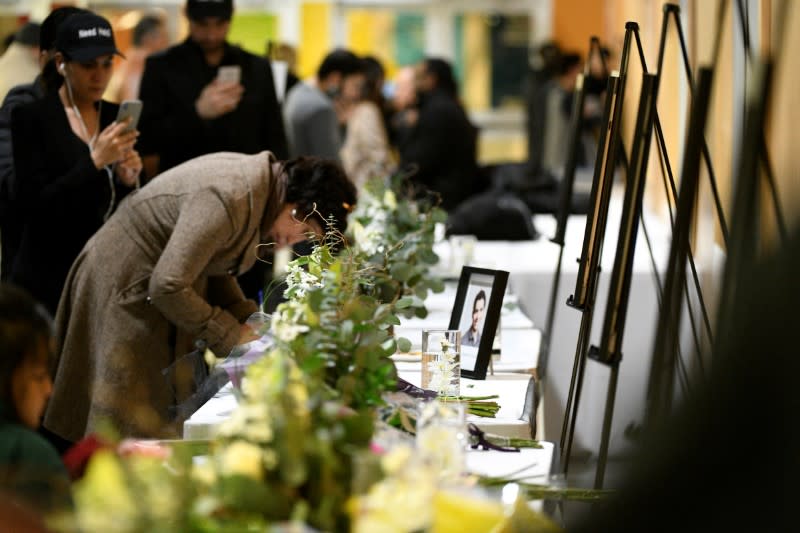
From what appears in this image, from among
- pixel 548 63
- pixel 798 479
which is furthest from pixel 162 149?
pixel 548 63

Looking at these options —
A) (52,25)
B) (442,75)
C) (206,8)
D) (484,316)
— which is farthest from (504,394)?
(442,75)

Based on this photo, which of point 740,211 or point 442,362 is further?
point 442,362

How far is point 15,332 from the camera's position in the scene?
162 centimetres

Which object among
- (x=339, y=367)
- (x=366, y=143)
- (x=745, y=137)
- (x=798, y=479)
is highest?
(x=745, y=137)

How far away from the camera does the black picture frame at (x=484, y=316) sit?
283 centimetres

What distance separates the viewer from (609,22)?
12781mm

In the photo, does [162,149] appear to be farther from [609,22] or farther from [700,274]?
[609,22]

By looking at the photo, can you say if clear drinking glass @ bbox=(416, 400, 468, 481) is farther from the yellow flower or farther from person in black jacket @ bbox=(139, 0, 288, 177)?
person in black jacket @ bbox=(139, 0, 288, 177)

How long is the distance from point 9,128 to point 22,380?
198 centimetres

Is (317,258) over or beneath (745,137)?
beneath

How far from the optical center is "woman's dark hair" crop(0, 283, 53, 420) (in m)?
1.61

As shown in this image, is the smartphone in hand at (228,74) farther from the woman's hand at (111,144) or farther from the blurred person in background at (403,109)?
the blurred person in background at (403,109)

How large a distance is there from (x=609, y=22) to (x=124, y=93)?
7.60 m

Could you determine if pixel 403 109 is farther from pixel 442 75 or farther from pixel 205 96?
pixel 205 96
